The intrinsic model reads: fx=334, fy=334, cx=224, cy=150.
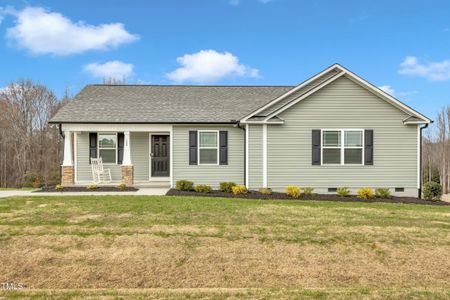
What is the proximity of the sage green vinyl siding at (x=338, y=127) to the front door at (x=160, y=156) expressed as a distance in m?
5.53

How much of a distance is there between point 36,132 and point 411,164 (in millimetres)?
29207

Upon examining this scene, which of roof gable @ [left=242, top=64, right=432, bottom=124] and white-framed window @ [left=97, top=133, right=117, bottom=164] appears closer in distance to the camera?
roof gable @ [left=242, top=64, right=432, bottom=124]

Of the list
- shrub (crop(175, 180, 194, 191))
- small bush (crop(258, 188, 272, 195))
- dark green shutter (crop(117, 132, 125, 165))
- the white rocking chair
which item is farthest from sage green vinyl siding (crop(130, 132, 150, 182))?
small bush (crop(258, 188, 272, 195))

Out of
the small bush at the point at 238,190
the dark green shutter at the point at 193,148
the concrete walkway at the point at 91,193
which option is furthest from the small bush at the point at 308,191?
the concrete walkway at the point at 91,193

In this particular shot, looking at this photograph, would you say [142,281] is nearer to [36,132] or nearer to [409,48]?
[409,48]

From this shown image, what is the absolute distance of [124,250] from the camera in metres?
6.13

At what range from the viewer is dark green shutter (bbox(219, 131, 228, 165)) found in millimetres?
14789

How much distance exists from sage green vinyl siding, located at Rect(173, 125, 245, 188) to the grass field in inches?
214

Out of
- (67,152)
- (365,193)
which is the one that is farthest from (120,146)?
(365,193)

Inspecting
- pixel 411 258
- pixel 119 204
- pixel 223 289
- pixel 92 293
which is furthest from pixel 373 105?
pixel 92 293

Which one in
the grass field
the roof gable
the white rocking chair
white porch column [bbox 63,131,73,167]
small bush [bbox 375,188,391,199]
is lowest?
the grass field

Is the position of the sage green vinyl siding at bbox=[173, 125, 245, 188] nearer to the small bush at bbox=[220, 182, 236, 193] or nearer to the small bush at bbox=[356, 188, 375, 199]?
the small bush at bbox=[220, 182, 236, 193]

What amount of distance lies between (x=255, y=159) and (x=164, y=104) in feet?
18.6

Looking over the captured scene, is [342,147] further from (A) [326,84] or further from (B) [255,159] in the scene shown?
(B) [255,159]
